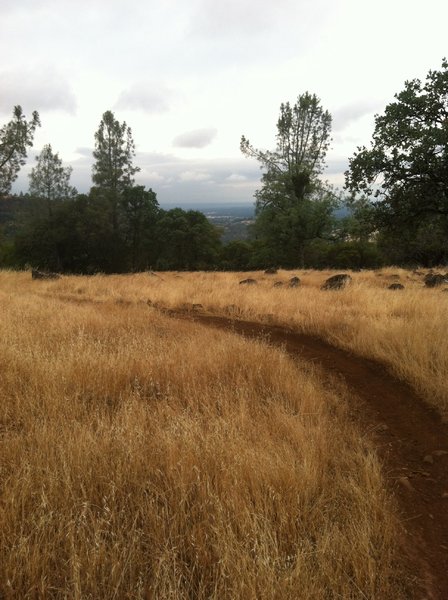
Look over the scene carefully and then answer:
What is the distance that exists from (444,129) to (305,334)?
192 inches

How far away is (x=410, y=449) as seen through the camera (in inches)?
143

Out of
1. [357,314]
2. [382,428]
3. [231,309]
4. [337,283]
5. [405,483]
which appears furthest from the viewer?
A: [337,283]

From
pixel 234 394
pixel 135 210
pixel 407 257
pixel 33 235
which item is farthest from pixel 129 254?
pixel 234 394

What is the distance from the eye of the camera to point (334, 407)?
172 inches

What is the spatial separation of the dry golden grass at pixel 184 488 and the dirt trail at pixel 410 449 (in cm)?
20

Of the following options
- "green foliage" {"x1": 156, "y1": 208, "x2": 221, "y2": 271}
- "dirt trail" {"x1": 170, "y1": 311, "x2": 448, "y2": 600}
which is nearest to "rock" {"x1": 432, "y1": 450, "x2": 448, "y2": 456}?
"dirt trail" {"x1": 170, "y1": 311, "x2": 448, "y2": 600}

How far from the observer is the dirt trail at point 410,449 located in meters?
2.32

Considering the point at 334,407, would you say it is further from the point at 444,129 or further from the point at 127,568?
the point at 444,129

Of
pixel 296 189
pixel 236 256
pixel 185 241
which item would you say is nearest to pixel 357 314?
pixel 296 189

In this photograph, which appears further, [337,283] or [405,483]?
[337,283]

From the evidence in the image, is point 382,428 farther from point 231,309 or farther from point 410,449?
→ point 231,309

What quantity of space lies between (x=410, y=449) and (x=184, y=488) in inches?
98.0

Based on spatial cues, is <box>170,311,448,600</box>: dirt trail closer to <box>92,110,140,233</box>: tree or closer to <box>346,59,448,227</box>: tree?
<box>346,59,448,227</box>: tree

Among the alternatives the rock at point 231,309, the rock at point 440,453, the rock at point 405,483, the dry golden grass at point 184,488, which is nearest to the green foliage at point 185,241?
the rock at point 231,309
